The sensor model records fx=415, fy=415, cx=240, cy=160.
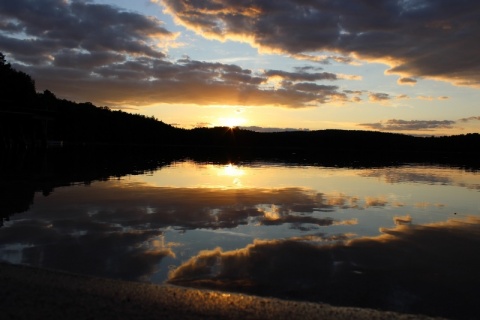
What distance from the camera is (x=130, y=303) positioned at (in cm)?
645

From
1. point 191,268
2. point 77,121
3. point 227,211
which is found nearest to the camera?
point 191,268

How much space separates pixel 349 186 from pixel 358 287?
791 inches

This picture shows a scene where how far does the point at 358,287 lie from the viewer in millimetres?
8156

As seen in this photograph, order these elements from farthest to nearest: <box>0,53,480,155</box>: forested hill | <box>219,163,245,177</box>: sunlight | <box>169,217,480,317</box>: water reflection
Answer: <box>0,53,480,155</box>: forested hill, <box>219,163,245,177</box>: sunlight, <box>169,217,480,317</box>: water reflection

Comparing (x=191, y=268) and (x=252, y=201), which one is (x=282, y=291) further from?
(x=252, y=201)

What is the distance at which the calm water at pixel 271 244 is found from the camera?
8.19 metres

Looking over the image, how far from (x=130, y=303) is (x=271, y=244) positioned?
5680 mm

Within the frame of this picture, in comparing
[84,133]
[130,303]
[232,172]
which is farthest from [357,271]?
[84,133]

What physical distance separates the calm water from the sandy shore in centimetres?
76

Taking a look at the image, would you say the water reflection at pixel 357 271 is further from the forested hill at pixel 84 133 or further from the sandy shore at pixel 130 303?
the forested hill at pixel 84 133

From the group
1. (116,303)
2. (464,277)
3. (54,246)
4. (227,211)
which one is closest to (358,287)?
(464,277)

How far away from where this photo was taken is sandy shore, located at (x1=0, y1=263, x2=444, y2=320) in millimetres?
5980

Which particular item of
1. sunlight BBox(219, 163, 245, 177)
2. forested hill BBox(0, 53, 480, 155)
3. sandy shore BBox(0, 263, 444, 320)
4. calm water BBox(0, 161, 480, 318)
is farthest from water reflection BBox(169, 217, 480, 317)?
forested hill BBox(0, 53, 480, 155)

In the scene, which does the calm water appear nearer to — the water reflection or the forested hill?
the water reflection
